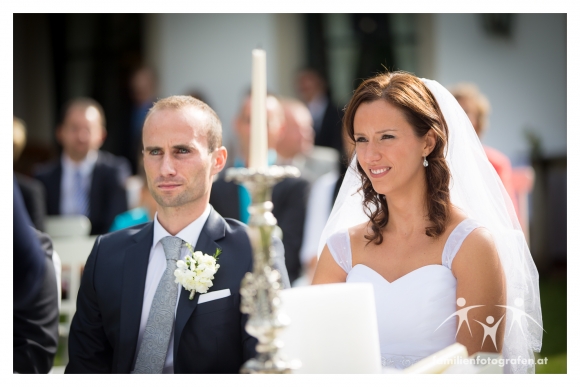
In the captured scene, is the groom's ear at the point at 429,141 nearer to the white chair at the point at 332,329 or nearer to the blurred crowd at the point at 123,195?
the blurred crowd at the point at 123,195

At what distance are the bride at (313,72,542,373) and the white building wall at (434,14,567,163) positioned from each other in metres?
2.22

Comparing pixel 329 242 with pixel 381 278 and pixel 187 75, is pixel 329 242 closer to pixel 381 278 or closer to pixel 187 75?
pixel 381 278

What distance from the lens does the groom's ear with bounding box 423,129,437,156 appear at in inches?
111

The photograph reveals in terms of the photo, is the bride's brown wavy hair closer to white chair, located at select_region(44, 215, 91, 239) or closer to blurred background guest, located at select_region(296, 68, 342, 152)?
white chair, located at select_region(44, 215, 91, 239)

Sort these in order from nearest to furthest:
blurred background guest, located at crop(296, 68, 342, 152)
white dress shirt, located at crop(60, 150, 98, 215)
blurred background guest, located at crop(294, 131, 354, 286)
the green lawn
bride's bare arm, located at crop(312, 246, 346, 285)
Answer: bride's bare arm, located at crop(312, 246, 346, 285)
the green lawn
blurred background guest, located at crop(294, 131, 354, 286)
white dress shirt, located at crop(60, 150, 98, 215)
blurred background guest, located at crop(296, 68, 342, 152)

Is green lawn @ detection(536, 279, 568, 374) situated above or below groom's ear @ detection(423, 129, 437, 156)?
below

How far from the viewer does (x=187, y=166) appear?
2527mm

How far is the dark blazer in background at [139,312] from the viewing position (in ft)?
8.04

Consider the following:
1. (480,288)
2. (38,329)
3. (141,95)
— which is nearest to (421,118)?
(480,288)

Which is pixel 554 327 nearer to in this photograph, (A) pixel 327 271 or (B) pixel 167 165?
(A) pixel 327 271

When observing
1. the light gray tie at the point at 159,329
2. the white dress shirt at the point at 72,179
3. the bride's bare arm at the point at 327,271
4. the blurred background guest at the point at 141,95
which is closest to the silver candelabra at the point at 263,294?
the light gray tie at the point at 159,329

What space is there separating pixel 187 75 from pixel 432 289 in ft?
19.4

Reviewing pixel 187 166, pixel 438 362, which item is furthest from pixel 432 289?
pixel 187 166

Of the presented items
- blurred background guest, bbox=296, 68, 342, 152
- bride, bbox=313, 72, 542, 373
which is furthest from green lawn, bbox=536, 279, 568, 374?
blurred background guest, bbox=296, 68, 342, 152
